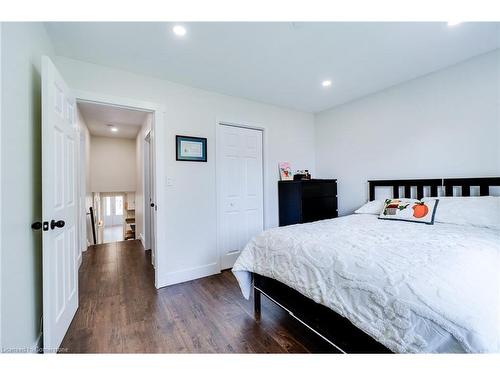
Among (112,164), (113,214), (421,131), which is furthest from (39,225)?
(113,214)

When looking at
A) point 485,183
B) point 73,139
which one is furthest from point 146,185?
point 485,183

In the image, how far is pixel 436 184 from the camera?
250cm

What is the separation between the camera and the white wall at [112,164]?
5.01m

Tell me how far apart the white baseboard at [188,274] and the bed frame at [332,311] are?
110 centimetres

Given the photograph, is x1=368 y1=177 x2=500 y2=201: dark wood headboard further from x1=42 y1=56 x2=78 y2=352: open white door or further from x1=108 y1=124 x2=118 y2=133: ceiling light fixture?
x1=108 y1=124 x2=118 y2=133: ceiling light fixture

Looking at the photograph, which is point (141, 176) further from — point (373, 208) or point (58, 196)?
point (373, 208)

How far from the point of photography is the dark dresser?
126 inches

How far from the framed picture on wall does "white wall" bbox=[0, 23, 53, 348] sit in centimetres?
127

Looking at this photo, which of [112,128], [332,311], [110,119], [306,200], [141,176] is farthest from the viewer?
[112,128]

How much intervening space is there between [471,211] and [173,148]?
3099 millimetres

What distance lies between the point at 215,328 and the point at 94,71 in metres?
2.70

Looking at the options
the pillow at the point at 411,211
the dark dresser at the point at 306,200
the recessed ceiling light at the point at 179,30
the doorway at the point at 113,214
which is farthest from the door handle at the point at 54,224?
the doorway at the point at 113,214

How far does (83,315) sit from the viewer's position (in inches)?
76.7

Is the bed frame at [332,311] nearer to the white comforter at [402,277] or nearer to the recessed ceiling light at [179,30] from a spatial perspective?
the white comforter at [402,277]
